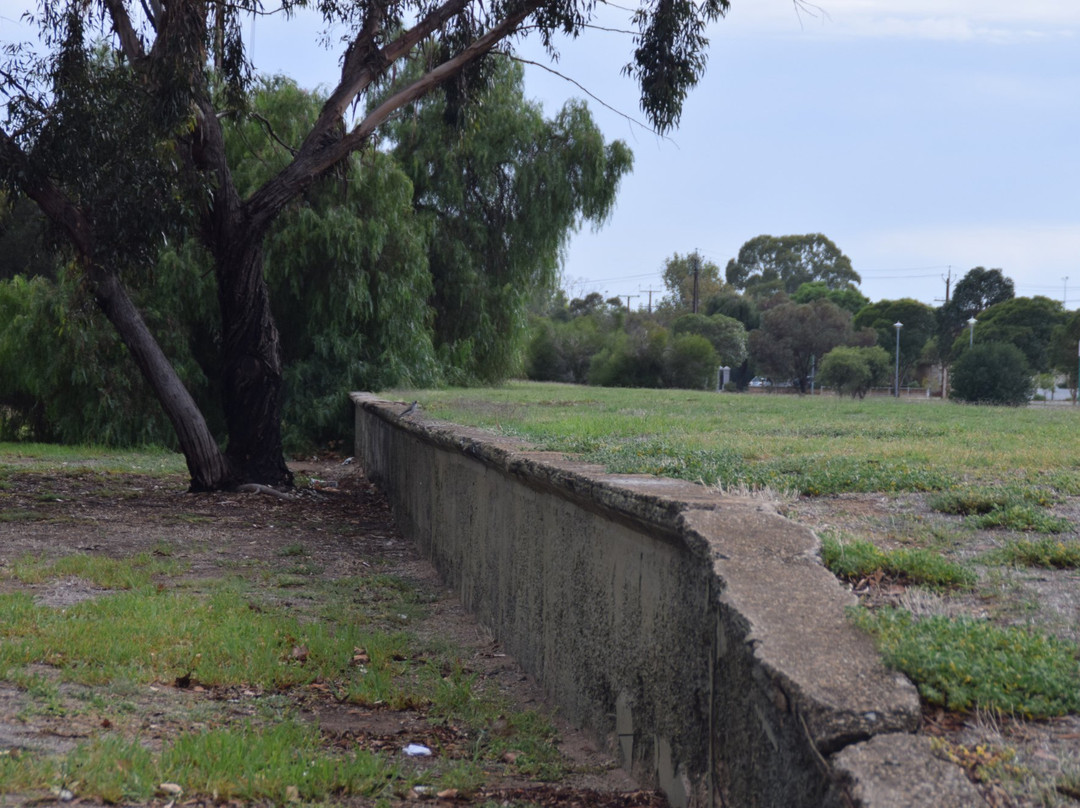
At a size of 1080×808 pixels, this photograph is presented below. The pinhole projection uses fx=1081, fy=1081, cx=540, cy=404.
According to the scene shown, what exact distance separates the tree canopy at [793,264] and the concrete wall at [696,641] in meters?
88.0

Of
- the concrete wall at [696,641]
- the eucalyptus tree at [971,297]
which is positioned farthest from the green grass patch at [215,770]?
the eucalyptus tree at [971,297]

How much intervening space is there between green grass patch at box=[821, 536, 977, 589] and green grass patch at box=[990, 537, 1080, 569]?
0.80 ft

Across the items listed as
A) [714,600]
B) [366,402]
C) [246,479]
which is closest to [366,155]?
[366,402]

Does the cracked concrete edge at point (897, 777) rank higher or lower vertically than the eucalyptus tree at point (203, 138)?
lower

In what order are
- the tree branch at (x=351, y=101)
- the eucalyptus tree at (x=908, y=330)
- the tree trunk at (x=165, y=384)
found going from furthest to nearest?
the eucalyptus tree at (x=908, y=330)
the tree branch at (x=351, y=101)
the tree trunk at (x=165, y=384)

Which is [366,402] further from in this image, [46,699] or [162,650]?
[46,699]

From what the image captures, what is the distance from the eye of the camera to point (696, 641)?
10.7 ft

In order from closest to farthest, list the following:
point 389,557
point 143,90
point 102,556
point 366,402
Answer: point 102,556
point 389,557
point 143,90
point 366,402

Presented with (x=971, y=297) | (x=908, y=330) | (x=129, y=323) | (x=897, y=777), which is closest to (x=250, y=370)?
(x=129, y=323)

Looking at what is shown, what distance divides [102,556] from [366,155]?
1239 cm

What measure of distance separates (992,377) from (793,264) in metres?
68.0

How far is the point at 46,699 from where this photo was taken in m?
4.40

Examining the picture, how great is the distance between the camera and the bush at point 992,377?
27328mm

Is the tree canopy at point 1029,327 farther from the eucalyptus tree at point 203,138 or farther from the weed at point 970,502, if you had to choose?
the weed at point 970,502
